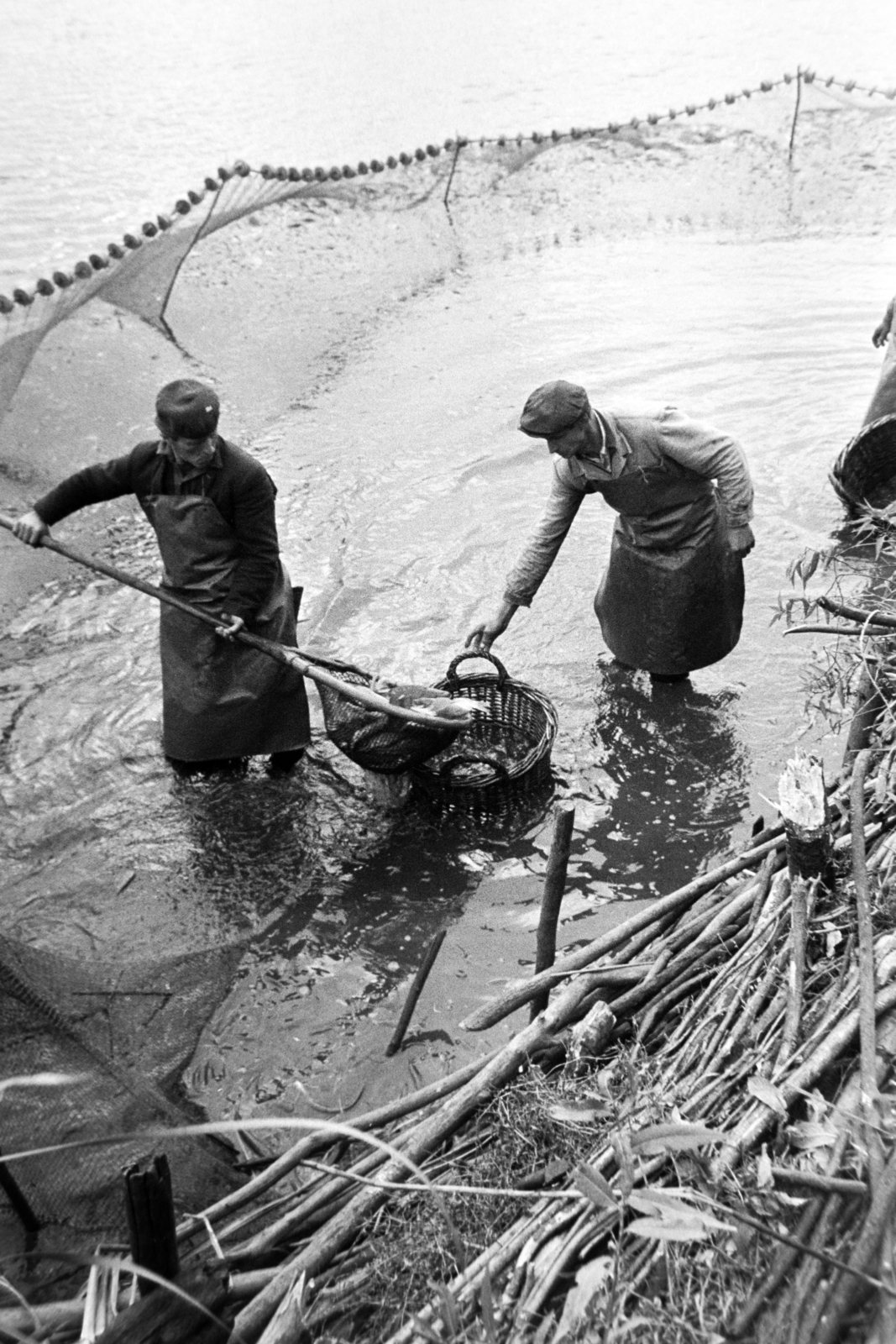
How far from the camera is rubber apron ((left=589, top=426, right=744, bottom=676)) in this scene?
5.00 m

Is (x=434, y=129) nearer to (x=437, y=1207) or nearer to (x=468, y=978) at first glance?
(x=468, y=978)

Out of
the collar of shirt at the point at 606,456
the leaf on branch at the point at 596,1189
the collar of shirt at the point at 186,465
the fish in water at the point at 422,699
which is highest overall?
the collar of shirt at the point at 186,465

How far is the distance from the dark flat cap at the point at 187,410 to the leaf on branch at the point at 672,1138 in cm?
289

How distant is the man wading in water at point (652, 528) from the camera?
4.67 meters

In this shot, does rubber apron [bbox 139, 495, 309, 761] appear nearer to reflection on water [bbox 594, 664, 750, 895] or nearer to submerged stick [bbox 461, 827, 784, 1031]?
reflection on water [bbox 594, 664, 750, 895]

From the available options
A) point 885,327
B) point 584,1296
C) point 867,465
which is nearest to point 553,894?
point 584,1296

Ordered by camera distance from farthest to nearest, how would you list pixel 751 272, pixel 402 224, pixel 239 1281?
pixel 402 224 → pixel 751 272 → pixel 239 1281

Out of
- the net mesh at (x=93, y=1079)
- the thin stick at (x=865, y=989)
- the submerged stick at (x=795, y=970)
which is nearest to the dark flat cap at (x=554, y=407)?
the thin stick at (x=865, y=989)

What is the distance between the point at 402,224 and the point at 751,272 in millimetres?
3610

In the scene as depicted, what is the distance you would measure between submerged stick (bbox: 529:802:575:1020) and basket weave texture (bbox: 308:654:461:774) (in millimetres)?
1291

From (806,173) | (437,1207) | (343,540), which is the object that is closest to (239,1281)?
(437,1207)

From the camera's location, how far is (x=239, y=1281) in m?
2.41

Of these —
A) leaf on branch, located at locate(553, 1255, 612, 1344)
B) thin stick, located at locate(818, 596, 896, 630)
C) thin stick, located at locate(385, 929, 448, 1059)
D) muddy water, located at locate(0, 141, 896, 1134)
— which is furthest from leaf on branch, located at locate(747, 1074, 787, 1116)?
muddy water, located at locate(0, 141, 896, 1134)

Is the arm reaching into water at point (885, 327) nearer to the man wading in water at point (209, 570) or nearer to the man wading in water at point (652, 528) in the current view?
the man wading in water at point (652, 528)
